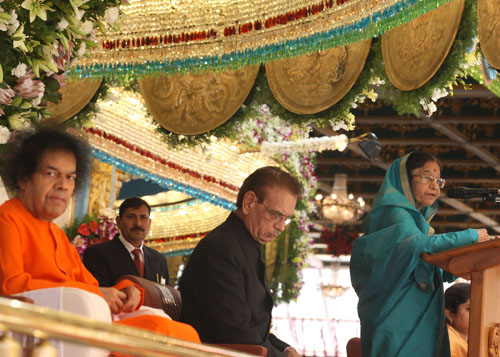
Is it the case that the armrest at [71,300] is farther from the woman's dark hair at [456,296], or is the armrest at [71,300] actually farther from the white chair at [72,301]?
the woman's dark hair at [456,296]

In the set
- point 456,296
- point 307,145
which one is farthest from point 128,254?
point 307,145

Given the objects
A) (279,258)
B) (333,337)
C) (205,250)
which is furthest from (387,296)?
(333,337)

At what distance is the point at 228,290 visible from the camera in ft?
12.5

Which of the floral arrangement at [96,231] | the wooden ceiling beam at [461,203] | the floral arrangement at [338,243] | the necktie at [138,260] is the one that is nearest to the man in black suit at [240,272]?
the necktie at [138,260]

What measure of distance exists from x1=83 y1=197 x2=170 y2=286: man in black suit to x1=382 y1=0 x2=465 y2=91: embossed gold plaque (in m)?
2.08

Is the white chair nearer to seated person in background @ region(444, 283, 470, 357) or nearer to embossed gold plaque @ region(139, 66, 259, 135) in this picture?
seated person in background @ region(444, 283, 470, 357)

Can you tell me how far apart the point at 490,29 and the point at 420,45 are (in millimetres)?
764

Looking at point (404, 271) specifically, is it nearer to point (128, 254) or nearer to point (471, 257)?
point (471, 257)

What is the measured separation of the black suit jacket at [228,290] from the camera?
12.4ft

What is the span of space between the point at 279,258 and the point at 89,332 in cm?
934

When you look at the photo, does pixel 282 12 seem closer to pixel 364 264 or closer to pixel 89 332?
pixel 364 264

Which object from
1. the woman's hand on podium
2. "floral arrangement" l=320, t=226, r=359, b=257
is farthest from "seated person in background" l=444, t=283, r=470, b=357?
"floral arrangement" l=320, t=226, r=359, b=257

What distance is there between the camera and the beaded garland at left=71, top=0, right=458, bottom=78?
498 centimetres

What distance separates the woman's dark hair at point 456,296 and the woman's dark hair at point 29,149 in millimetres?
3008
